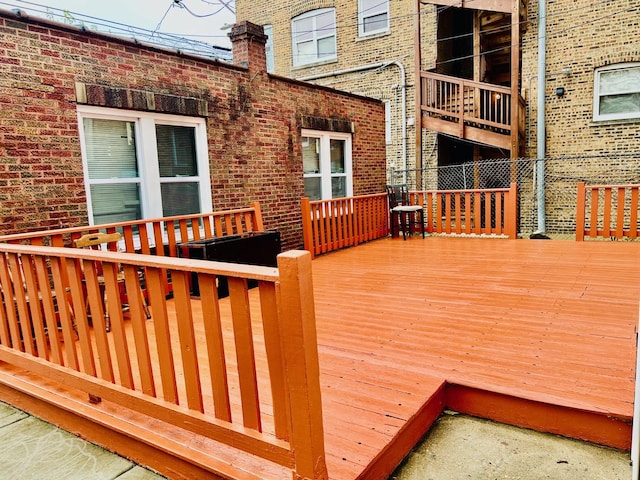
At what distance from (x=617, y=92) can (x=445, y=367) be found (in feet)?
30.3

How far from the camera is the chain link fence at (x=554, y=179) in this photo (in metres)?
9.08

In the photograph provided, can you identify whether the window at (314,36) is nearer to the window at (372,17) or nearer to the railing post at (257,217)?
the window at (372,17)

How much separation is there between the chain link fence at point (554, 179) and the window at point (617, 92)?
0.93 metres

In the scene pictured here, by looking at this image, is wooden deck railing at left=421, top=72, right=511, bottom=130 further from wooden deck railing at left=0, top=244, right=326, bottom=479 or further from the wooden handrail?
wooden deck railing at left=0, top=244, right=326, bottom=479

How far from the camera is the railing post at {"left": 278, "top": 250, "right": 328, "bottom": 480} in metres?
1.44

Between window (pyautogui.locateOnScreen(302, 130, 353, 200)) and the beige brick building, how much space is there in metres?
1.99

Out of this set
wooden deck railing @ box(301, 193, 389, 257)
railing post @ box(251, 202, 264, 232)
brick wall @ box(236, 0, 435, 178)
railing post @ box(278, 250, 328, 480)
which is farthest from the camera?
brick wall @ box(236, 0, 435, 178)

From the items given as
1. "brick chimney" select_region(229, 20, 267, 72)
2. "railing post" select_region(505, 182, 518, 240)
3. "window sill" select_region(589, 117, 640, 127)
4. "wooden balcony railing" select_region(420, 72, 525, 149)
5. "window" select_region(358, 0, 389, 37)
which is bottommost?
"railing post" select_region(505, 182, 518, 240)

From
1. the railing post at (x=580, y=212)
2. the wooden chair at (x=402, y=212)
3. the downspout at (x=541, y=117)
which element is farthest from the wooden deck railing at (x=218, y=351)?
the downspout at (x=541, y=117)

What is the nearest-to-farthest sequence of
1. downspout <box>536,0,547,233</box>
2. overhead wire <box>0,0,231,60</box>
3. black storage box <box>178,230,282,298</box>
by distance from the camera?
black storage box <box>178,230,282,298</box> < overhead wire <box>0,0,231,60</box> < downspout <box>536,0,547,233</box>

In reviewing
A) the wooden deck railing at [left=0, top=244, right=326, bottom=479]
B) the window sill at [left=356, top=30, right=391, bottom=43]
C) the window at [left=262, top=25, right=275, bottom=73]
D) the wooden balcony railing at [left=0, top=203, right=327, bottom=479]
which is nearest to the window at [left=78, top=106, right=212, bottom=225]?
the wooden balcony railing at [left=0, top=203, right=327, bottom=479]

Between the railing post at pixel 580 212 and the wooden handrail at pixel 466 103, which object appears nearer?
the railing post at pixel 580 212

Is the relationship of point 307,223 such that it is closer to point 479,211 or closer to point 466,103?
point 479,211

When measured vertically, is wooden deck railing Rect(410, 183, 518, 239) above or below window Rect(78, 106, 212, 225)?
below
